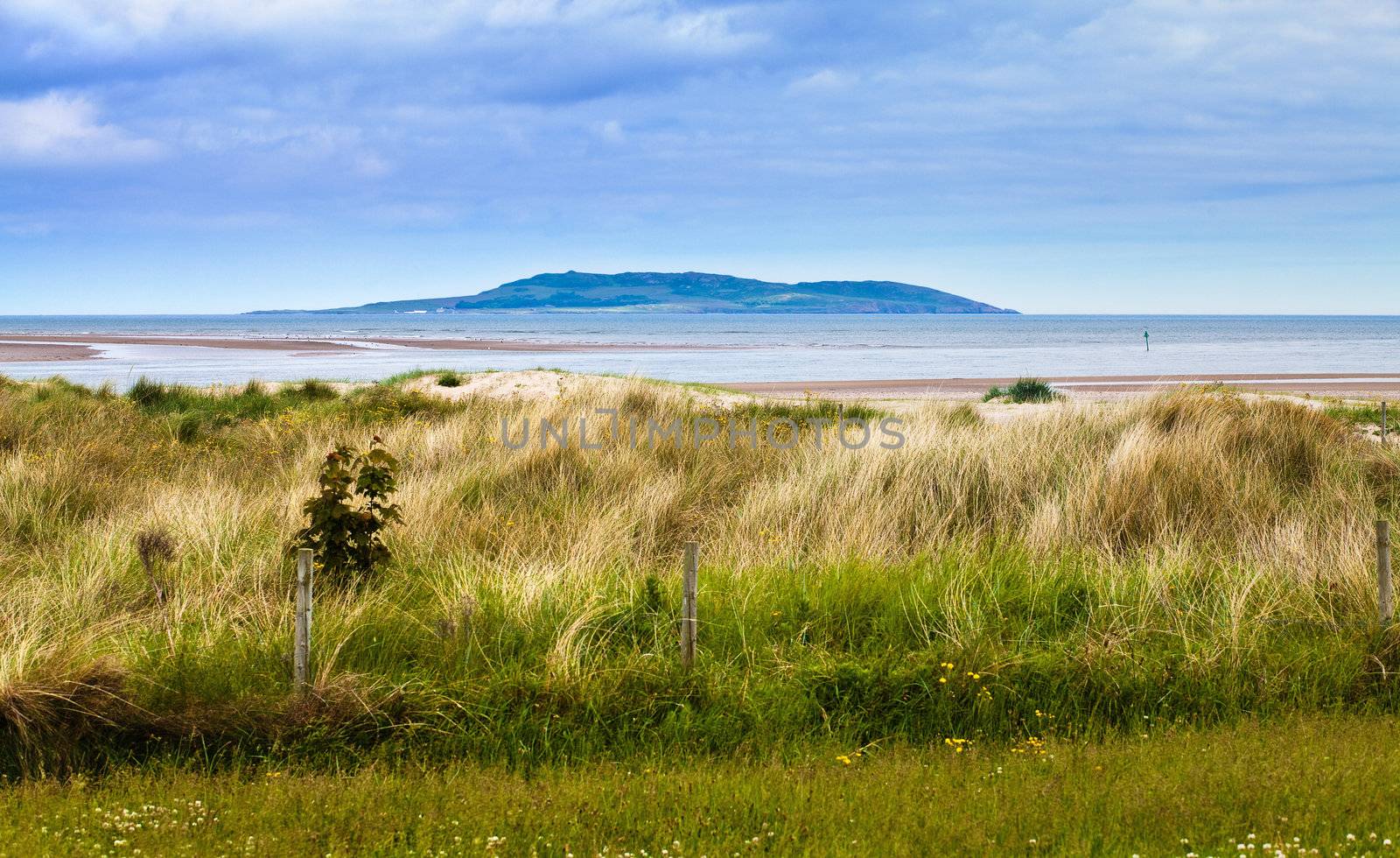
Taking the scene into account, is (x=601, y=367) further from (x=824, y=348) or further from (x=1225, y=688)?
(x=1225, y=688)

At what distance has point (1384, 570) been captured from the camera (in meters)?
6.81

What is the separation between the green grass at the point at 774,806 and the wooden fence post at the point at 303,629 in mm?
484

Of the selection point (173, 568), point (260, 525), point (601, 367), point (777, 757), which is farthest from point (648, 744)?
point (601, 367)

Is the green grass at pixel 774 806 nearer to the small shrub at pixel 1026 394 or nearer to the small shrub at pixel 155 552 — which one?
the small shrub at pixel 155 552

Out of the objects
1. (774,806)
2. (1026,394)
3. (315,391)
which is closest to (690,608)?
(774,806)

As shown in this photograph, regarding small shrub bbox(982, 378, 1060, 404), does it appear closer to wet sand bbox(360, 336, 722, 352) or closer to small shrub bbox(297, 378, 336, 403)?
small shrub bbox(297, 378, 336, 403)

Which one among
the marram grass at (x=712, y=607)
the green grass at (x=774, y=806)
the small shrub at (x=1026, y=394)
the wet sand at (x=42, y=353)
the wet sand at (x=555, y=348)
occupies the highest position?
the wet sand at (x=555, y=348)

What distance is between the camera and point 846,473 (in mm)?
10398

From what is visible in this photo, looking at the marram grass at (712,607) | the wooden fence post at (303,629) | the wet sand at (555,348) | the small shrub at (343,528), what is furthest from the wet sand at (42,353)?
the wooden fence post at (303,629)

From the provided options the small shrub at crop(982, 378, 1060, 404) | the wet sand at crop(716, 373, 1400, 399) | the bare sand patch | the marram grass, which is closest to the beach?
the wet sand at crop(716, 373, 1400, 399)

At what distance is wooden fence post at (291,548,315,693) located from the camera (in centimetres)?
589

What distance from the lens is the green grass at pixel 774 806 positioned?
4.50 meters

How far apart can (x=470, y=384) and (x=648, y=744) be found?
19.4 m

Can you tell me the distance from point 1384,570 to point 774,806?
171 inches
